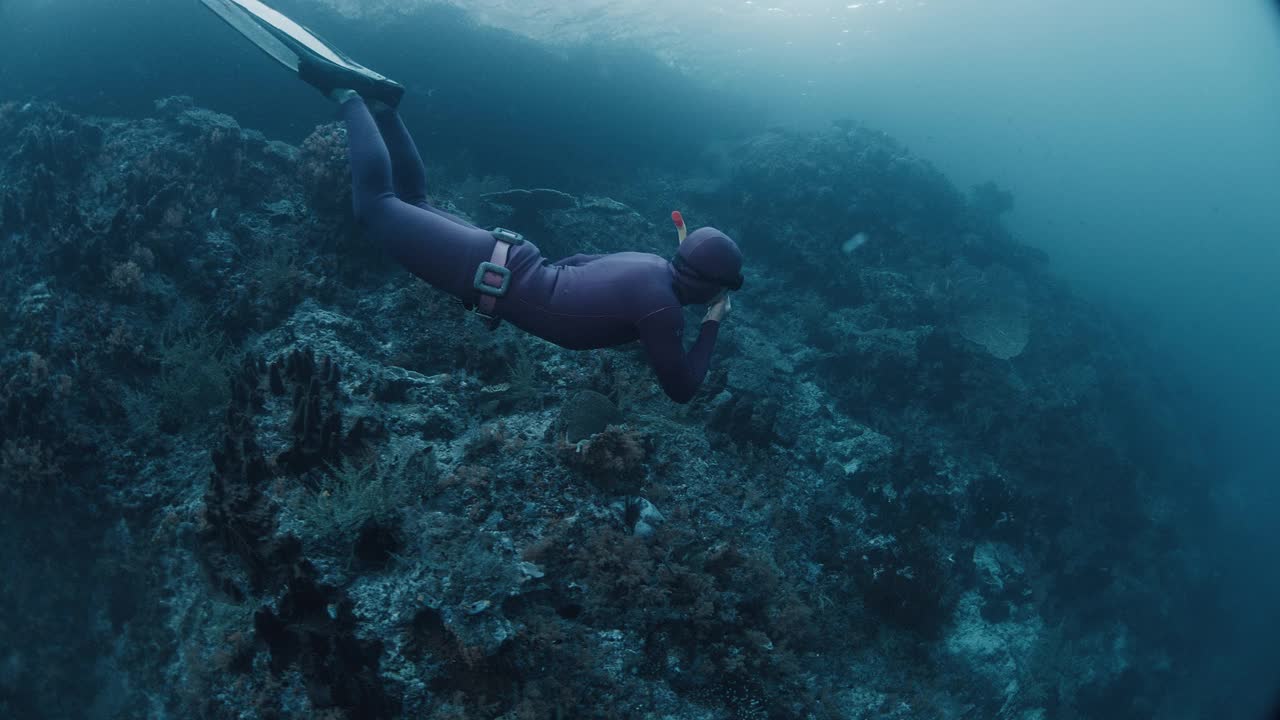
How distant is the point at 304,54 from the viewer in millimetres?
4004

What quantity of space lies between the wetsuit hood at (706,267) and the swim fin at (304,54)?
2588 mm

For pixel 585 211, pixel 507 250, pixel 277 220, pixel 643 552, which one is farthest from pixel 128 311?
pixel 585 211

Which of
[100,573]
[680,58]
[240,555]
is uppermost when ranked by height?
[680,58]

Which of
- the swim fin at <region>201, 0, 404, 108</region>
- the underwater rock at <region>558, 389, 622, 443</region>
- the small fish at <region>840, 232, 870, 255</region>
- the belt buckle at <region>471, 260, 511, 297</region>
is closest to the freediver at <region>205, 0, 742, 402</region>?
the belt buckle at <region>471, 260, 511, 297</region>

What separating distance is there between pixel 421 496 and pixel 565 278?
199 cm

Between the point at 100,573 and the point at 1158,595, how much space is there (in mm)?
18105

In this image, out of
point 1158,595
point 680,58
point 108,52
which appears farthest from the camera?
point 680,58

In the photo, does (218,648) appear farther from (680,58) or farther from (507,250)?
(680,58)

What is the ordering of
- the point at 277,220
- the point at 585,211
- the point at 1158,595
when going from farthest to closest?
the point at 1158,595, the point at 585,211, the point at 277,220

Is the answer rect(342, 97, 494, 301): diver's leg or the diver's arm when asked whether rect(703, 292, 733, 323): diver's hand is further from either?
rect(342, 97, 494, 301): diver's leg

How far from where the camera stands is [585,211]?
9.23 metres

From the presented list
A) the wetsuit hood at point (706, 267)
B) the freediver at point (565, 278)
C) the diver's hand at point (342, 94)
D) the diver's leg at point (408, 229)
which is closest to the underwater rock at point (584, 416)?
the freediver at point (565, 278)

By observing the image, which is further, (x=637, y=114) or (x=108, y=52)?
(x=637, y=114)

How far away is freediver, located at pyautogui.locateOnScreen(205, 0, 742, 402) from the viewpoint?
3293 millimetres
